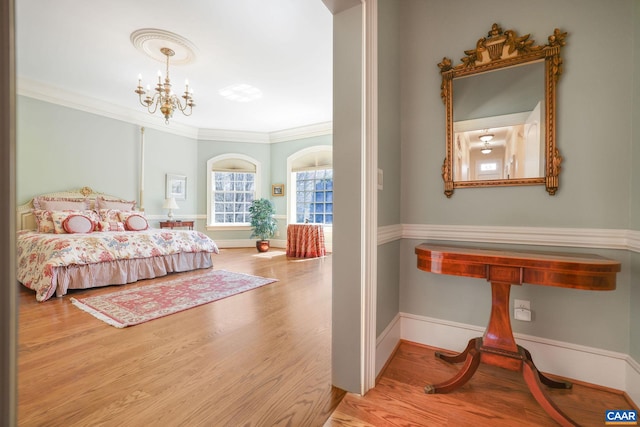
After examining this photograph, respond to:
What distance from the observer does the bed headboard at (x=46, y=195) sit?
4250 millimetres

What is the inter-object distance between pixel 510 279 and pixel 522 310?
556 millimetres

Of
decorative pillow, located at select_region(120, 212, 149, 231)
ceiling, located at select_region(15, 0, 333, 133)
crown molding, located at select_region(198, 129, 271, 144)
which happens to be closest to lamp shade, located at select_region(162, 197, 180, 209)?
decorative pillow, located at select_region(120, 212, 149, 231)

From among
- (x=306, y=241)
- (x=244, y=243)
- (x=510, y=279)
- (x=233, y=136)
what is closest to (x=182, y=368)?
(x=510, y=279)

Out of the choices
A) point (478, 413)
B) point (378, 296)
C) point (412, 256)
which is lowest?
point (478, 413)

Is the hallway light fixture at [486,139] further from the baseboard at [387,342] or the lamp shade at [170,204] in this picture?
the lamp shade at [170,204]

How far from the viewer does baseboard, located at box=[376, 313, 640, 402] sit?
5.08ft

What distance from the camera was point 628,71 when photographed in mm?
1559

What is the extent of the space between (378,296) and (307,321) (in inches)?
39.1

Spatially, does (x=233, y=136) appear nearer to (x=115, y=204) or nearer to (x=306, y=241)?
(x=115, y=204)

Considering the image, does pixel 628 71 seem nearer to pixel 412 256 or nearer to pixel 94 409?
pixel 412 256

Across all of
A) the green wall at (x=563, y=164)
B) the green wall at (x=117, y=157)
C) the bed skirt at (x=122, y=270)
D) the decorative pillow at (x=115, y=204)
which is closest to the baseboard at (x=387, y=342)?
the green wall at (x=563, y=164)

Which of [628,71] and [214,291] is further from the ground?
[628,71]

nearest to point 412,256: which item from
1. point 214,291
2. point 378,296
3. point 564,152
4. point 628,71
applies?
point 378,296

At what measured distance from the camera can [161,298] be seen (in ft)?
9.92
